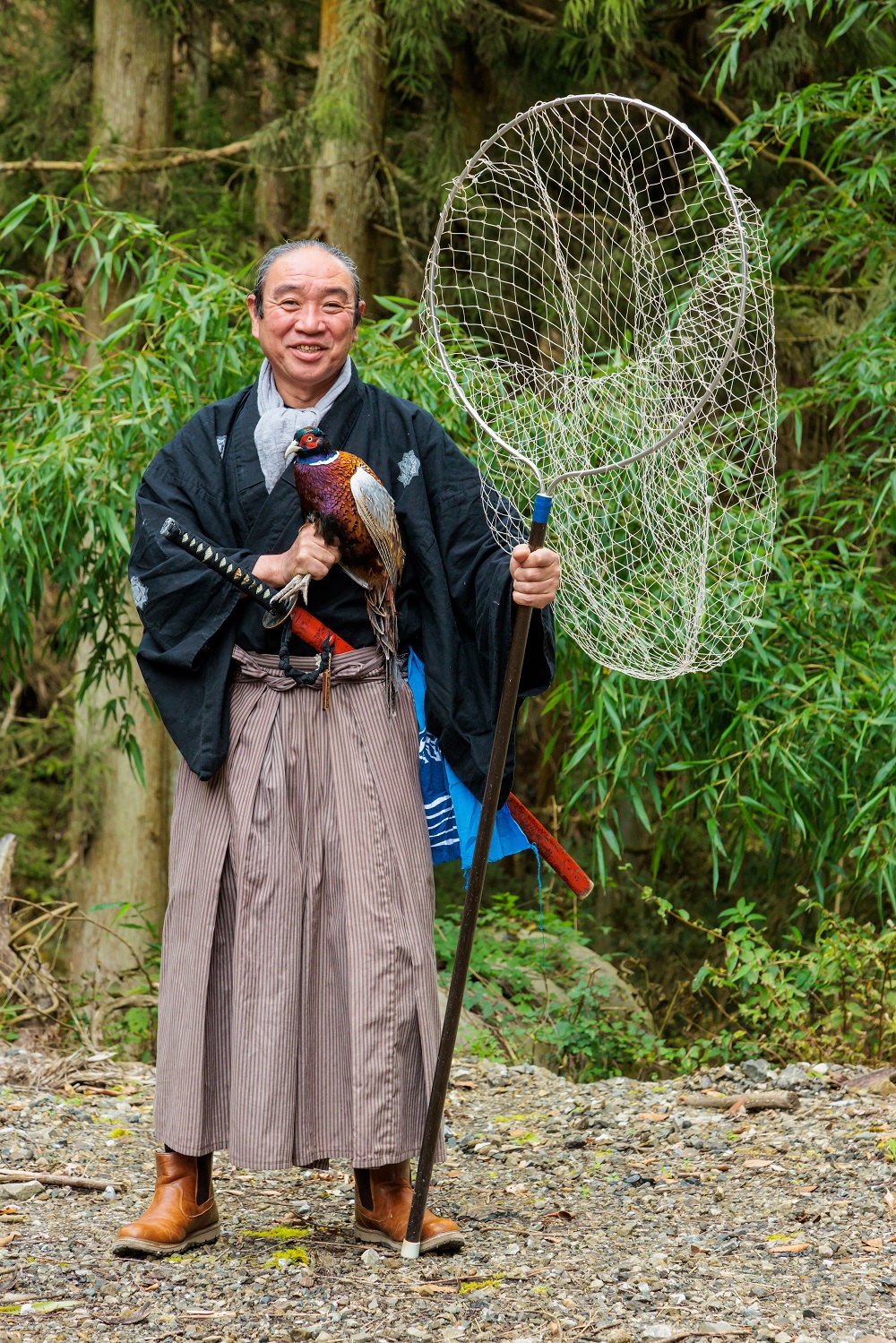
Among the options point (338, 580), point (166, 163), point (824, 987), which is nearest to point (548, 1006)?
point (824, 987)

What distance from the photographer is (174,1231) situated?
2.50 m

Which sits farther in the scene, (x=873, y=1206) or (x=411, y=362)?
(x=411, y=362)

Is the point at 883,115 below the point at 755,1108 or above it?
above

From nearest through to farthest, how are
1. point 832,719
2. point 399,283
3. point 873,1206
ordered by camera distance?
point 873,1206 → point 832,719 → point 399,283

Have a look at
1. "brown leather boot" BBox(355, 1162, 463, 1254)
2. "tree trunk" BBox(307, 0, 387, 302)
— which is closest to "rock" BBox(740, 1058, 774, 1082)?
"brown leather boot" BBox(355, 1162, 463, 1254)

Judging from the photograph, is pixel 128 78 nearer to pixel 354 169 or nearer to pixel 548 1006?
pixel 354 169

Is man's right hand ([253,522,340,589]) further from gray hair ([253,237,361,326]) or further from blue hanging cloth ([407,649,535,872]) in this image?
gray hair ([253,237,361,326])

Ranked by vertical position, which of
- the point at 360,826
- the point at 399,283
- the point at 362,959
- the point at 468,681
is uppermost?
the point at 399,283

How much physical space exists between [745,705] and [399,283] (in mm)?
3071

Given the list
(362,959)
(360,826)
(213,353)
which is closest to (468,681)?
(360,826)

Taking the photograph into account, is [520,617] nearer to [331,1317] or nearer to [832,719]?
[331,1317]

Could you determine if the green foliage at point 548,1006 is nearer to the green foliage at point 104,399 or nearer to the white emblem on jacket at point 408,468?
the green foliage at point 104,399

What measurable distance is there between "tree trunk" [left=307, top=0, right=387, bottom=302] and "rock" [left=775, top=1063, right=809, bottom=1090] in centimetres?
315

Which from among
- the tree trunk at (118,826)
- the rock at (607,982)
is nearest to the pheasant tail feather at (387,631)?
the rock at (607,982)
